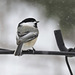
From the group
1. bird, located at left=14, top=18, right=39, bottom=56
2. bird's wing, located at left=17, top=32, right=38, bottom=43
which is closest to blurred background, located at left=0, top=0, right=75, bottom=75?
bird, located at left=14, top=18, right=39, bottom=56

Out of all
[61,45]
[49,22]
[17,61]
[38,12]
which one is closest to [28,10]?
[38,12]

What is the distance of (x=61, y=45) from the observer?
1195 mm

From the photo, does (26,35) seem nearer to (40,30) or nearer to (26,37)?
(26,37)

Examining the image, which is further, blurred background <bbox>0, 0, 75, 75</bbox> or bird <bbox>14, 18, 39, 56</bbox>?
blurred background <bbox>0, 0, 75, 75</bbox>

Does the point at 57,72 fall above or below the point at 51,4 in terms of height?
below

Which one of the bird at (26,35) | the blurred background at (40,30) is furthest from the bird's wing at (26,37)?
the blurred background at (40,30)

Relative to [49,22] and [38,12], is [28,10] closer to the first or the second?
[38,12]

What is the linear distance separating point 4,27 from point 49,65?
1095mm

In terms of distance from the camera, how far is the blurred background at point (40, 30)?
410 centimetres

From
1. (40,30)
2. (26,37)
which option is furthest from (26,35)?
(40,30)

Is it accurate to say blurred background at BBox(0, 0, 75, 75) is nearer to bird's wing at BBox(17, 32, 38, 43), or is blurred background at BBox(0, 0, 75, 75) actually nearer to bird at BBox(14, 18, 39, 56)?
bird at BBox(14, 18, 39, 56)

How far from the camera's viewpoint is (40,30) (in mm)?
4922

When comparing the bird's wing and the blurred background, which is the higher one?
the bird's wing

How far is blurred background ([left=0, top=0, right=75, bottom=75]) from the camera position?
13.5 ft
